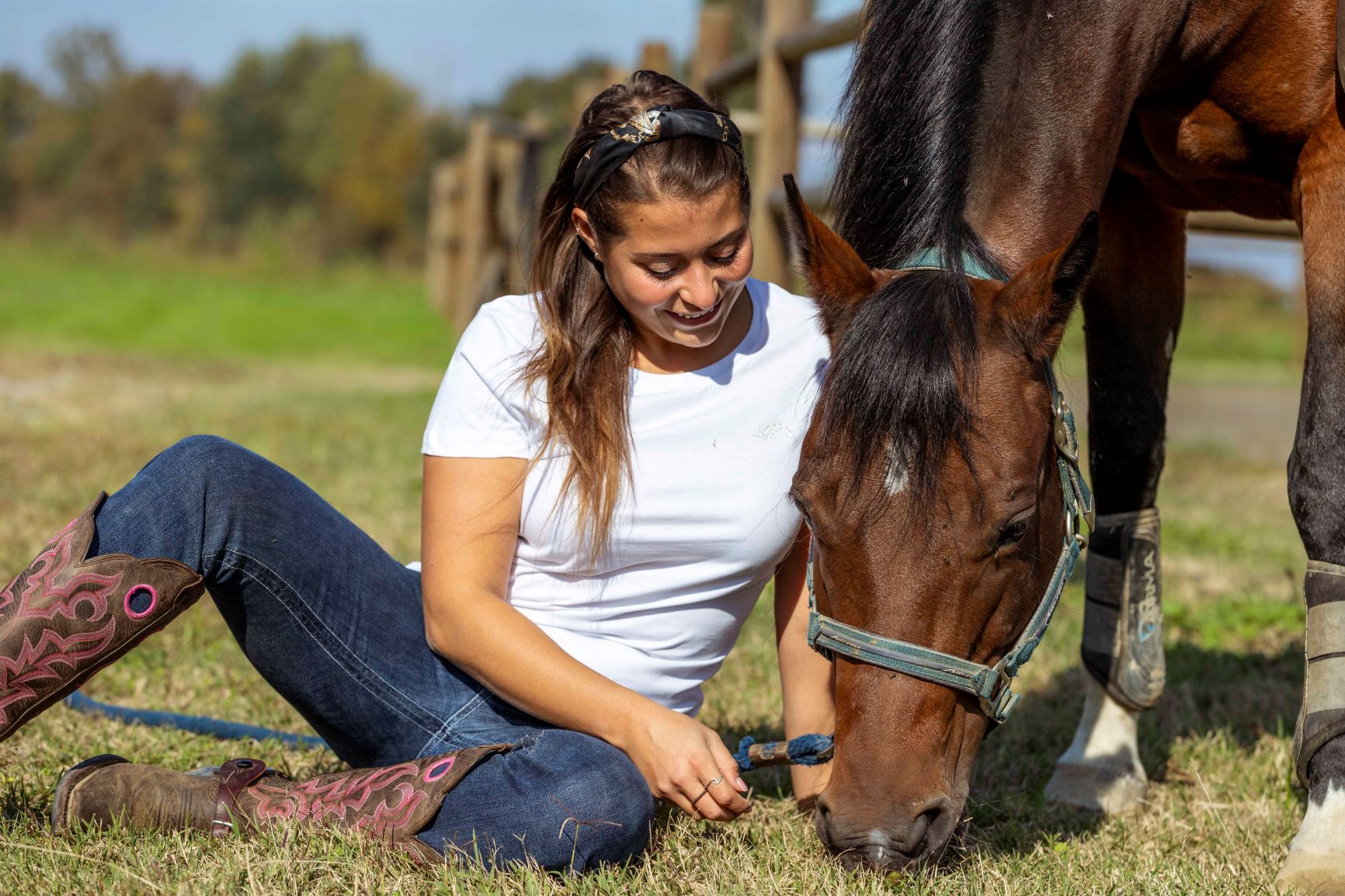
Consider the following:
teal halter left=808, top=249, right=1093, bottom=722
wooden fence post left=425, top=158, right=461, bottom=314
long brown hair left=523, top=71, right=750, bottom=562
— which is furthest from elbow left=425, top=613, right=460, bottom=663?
wooden fence post left=425, top=158, right=461, bottom=314

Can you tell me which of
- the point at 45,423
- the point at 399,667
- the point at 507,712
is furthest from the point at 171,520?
the point at 45,423

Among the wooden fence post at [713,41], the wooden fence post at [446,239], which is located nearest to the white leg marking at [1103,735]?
the wooden fence post at [713,41]

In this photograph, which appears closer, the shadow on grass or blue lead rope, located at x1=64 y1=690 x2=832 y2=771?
the shadow on grass

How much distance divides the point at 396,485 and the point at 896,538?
392 cm

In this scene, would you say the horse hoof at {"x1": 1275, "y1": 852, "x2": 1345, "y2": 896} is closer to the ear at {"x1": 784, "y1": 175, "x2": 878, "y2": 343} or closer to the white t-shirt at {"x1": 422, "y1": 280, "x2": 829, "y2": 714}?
the white t-shirt at {"x1": 422, "y1": 280, "x2": 829, "y2": 714}

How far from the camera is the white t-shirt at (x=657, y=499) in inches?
78.4

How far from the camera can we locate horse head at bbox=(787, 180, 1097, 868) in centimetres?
160

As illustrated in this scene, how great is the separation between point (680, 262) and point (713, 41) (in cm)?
486

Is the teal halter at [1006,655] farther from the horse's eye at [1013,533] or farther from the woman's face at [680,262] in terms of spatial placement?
the woman's face at [680,262]

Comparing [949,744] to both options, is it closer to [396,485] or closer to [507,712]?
[507,712]

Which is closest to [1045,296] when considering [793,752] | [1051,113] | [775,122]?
[1051,113]

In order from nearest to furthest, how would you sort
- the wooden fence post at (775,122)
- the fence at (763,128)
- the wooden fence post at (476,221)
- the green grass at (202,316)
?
1. the fence at (763,128)
2. the wooden fence post at (775,122)
3. the wooden fence post at (476,221)
4. the green grass at (202,316)

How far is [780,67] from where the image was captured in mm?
5258

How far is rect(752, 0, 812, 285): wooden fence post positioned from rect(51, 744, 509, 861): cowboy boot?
3.61m
